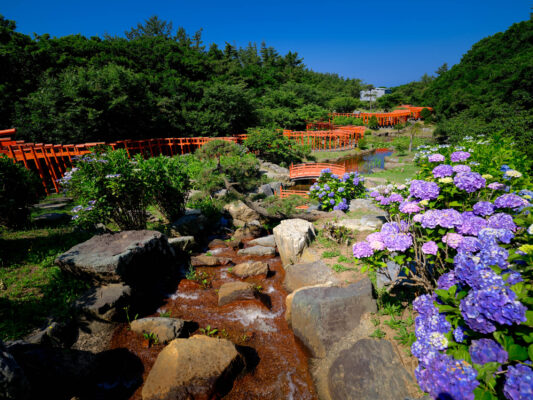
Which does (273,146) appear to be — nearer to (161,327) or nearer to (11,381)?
(161,327)

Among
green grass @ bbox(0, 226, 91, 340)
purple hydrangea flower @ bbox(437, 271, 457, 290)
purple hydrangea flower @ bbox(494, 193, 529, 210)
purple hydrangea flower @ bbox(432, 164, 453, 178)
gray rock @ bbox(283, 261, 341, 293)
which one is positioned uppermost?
purple hydrangea flower @ bbox(432, 164, 453, 178)

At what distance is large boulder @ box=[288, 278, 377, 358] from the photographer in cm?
360

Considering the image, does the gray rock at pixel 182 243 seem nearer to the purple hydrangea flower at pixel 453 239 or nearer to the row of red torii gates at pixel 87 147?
the row of red torii gates at pixel 87 147

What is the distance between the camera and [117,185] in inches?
215

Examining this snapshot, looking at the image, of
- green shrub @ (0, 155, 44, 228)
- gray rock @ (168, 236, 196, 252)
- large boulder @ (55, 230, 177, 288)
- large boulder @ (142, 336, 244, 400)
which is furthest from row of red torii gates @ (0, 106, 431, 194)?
large boulder @ (142, 336, 244, 400)

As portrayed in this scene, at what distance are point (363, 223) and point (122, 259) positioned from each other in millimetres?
5630

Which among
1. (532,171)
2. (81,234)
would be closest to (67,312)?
(81,234)

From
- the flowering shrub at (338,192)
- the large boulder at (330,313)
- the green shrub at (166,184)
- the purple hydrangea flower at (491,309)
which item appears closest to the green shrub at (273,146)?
the flowering shrub at (338,192)

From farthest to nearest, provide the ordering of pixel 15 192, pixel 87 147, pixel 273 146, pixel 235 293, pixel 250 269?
pixel 273 146, pixel 87 147, pixel 250 269, pixel 15 192, pixel 235 293

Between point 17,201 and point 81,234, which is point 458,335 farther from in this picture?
point 17,201

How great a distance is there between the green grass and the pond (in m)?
11.3

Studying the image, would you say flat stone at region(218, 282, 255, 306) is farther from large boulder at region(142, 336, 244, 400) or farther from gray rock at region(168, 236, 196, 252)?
gray rock at region(168, 236, 196, 252)

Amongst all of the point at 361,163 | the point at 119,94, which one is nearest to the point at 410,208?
the point at 119,94

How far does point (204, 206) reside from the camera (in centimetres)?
937
